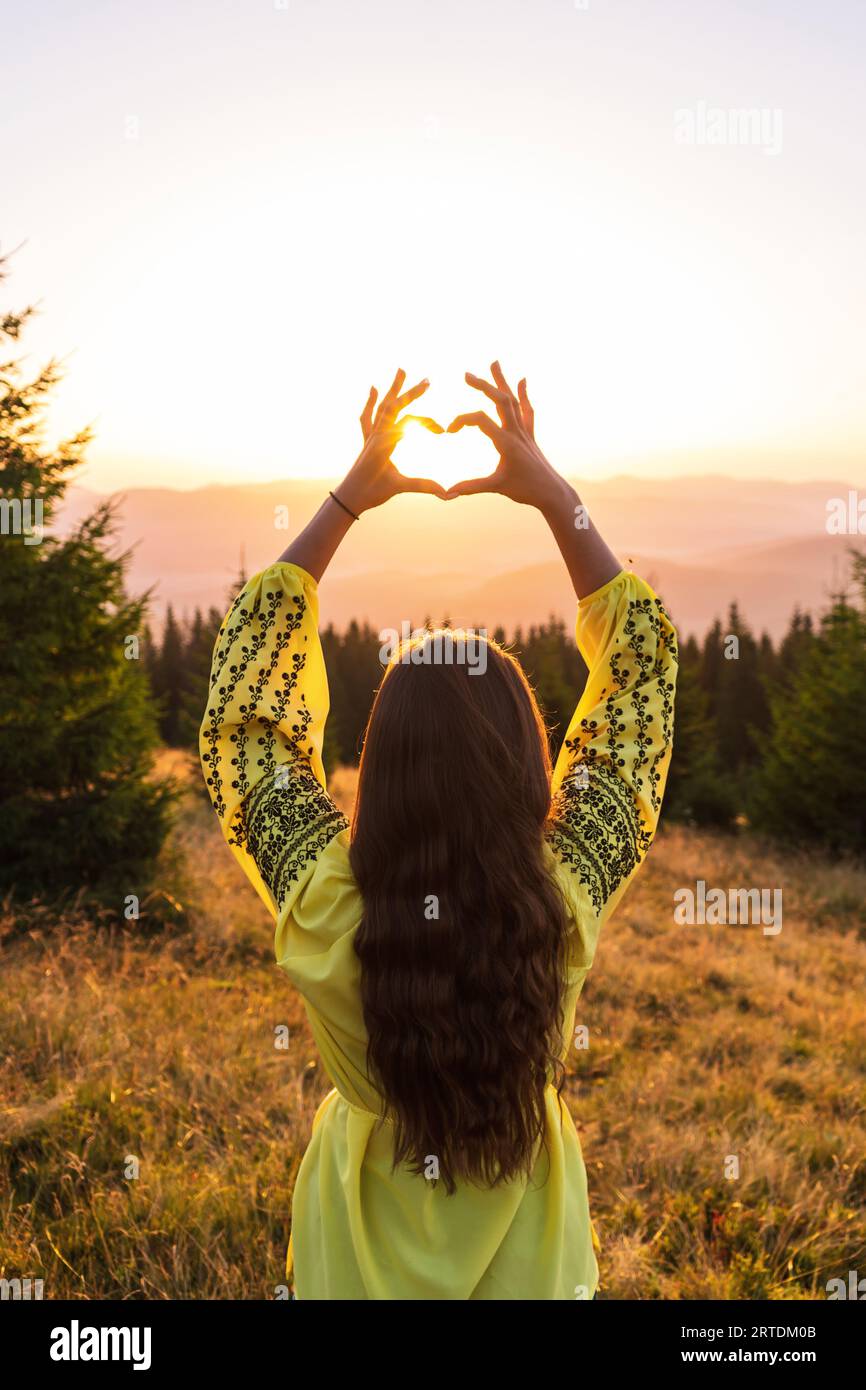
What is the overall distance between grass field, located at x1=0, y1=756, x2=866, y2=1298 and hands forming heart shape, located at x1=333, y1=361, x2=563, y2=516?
2.91 m

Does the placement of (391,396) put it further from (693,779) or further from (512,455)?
(693,779)

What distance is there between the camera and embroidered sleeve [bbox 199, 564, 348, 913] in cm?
172

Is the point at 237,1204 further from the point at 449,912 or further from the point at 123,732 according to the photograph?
the point at 123,732

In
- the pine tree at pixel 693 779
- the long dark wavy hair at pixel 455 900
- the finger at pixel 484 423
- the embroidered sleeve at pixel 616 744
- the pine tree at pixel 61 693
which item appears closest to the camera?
the long dark wavy hair at pixel 455 900

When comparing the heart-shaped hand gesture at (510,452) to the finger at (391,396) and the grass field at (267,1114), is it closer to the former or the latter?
the finger at (391,396)

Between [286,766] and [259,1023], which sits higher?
[286,766]

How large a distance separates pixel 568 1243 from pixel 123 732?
715 cm

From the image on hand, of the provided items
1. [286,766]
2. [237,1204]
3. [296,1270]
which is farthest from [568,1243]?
[237,1204]

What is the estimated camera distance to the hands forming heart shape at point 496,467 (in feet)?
6.59

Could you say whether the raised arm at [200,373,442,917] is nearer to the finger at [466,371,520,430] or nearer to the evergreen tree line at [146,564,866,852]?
the finger at [466,371,520,430]

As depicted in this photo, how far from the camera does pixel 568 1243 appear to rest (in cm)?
192

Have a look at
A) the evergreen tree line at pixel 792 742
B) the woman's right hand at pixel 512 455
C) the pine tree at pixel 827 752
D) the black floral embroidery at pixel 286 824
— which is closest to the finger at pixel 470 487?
the woman's right hand at pixel 512 455

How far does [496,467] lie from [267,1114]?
12.2 ft

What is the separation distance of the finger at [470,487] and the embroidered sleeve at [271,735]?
408 mm
